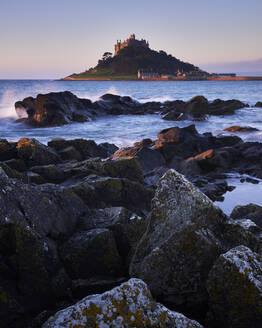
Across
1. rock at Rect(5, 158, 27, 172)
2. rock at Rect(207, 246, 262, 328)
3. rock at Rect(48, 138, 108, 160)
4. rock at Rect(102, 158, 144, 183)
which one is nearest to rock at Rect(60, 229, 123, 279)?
rock at Rect(207, 246, 262, 328)

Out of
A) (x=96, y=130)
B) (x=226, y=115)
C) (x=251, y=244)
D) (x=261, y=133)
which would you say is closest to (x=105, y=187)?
(x=251, y=244)

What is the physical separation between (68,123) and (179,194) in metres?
24.5

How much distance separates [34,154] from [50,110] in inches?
734

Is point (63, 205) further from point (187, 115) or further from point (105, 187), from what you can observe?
point (187, 115)

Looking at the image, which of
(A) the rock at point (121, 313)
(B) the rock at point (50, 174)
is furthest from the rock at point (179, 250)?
(B) the rock at point (50, 174)

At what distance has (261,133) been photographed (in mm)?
20656

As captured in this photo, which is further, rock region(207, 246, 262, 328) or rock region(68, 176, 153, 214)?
rock region(68, 176, 153, 214)

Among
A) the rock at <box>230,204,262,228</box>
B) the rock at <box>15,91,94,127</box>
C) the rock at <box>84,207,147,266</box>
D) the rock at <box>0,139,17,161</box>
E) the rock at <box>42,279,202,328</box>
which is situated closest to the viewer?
the rock at <box>42,279,202,328</box>

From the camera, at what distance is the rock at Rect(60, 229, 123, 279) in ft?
12.2

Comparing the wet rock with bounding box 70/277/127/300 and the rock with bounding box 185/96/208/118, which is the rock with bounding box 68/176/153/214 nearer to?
the wet rock with bounding box 70/277/127/300

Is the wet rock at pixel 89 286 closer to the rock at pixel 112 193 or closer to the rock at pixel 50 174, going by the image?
the rock at pixel 112 193

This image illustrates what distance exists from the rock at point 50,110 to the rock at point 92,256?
23014mm

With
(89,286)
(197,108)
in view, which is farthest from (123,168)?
(197,108)

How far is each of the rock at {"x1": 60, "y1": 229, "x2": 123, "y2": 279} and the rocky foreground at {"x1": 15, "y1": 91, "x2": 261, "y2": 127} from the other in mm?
23033
